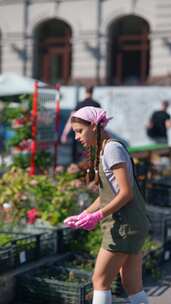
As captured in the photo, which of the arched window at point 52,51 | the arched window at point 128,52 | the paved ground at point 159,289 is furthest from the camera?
the arched window at point 52,51

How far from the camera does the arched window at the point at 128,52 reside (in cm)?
2588

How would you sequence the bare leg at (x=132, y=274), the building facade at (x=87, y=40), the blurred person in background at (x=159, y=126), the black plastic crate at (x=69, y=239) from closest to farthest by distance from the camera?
1. the bare leg at (x=132, y=274)
2. the black plastic crate at (x=69, y=239)
3. the blurred person in background at (x=159, y=126)
4. the building facade at (x=87, y=40)

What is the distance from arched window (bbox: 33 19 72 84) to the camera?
89.6ft

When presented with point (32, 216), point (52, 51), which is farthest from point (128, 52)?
point (32, 216)

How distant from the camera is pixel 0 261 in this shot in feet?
20.2

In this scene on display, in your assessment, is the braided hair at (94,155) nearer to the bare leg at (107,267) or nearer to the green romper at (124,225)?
the green romper at (124,225)

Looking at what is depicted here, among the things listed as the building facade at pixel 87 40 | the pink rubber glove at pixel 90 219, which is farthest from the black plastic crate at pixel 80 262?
the building facade at pixel 87 40

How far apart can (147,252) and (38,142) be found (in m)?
3.25

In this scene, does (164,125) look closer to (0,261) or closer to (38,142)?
(38,142)

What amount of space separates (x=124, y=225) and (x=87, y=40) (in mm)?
21546

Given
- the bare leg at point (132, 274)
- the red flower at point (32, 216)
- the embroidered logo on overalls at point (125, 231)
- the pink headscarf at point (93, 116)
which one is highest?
the pink headscarf at point (93, 116)

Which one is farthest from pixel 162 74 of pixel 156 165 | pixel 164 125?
pixel 156 165

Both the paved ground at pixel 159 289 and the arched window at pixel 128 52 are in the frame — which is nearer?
the paved ground at pixel 159 289

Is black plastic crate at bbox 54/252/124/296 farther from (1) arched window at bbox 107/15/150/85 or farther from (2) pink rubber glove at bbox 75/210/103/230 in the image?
(1) arched window at bbox 107/15/150/85
